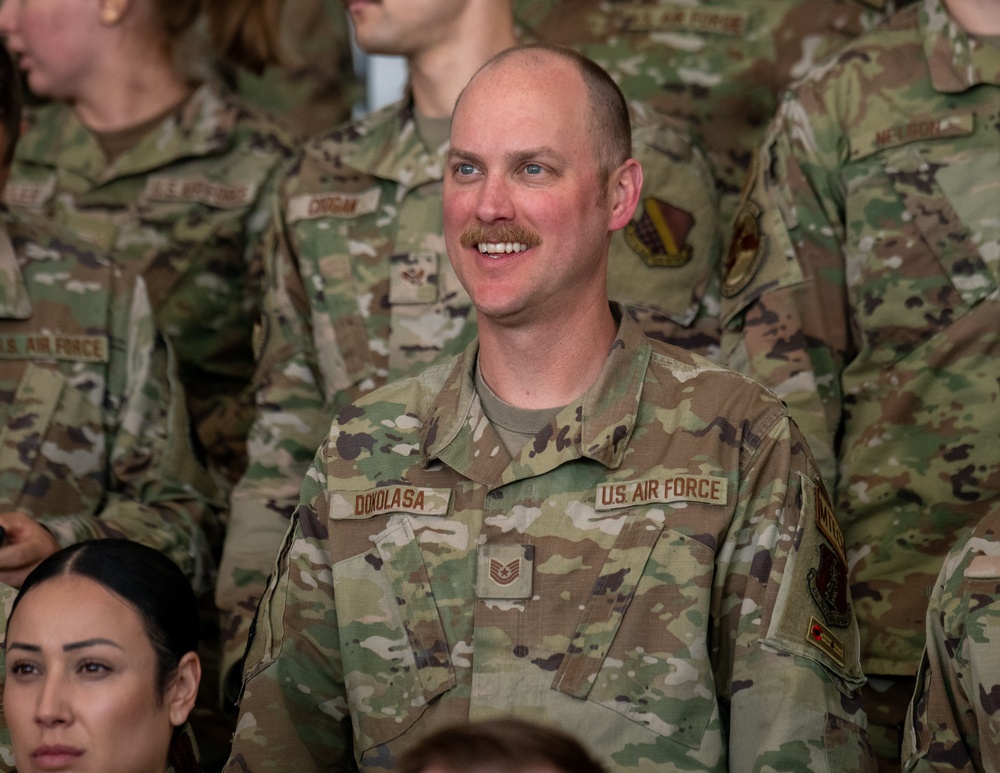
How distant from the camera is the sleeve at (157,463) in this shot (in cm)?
305

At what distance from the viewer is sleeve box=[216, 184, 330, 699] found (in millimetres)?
2980

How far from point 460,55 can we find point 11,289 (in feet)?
3.43

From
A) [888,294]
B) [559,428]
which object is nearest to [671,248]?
[888,294]

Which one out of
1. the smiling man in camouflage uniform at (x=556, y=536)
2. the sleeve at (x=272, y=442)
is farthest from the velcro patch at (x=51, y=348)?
the smiling man in camouflage uniform at (x=556, y=536)

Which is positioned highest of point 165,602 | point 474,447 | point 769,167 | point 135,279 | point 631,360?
point 769,167

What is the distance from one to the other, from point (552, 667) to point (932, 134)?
1.43 metres

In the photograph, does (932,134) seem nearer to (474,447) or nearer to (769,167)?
(769,167)

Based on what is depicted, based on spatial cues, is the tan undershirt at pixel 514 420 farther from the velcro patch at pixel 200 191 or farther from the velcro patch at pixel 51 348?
the velcro patch at pixel 200 191

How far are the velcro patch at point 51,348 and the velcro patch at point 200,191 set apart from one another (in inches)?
34.0

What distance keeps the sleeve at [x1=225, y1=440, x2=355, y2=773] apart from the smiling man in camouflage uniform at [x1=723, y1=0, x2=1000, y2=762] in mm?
955

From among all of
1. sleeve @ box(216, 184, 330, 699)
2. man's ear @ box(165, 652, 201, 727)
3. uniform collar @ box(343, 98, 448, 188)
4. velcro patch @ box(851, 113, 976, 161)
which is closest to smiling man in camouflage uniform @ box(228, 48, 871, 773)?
man's ear @ box(165, 652, 201, 727)

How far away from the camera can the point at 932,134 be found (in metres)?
3.12

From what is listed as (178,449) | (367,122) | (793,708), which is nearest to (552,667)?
(793,708)

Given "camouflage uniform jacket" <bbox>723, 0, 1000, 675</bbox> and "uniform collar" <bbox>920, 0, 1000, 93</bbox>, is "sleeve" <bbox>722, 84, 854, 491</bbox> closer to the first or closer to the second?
"camouflage uniform jacket" <bbox>723, 0, 1000, 675</bbox>
